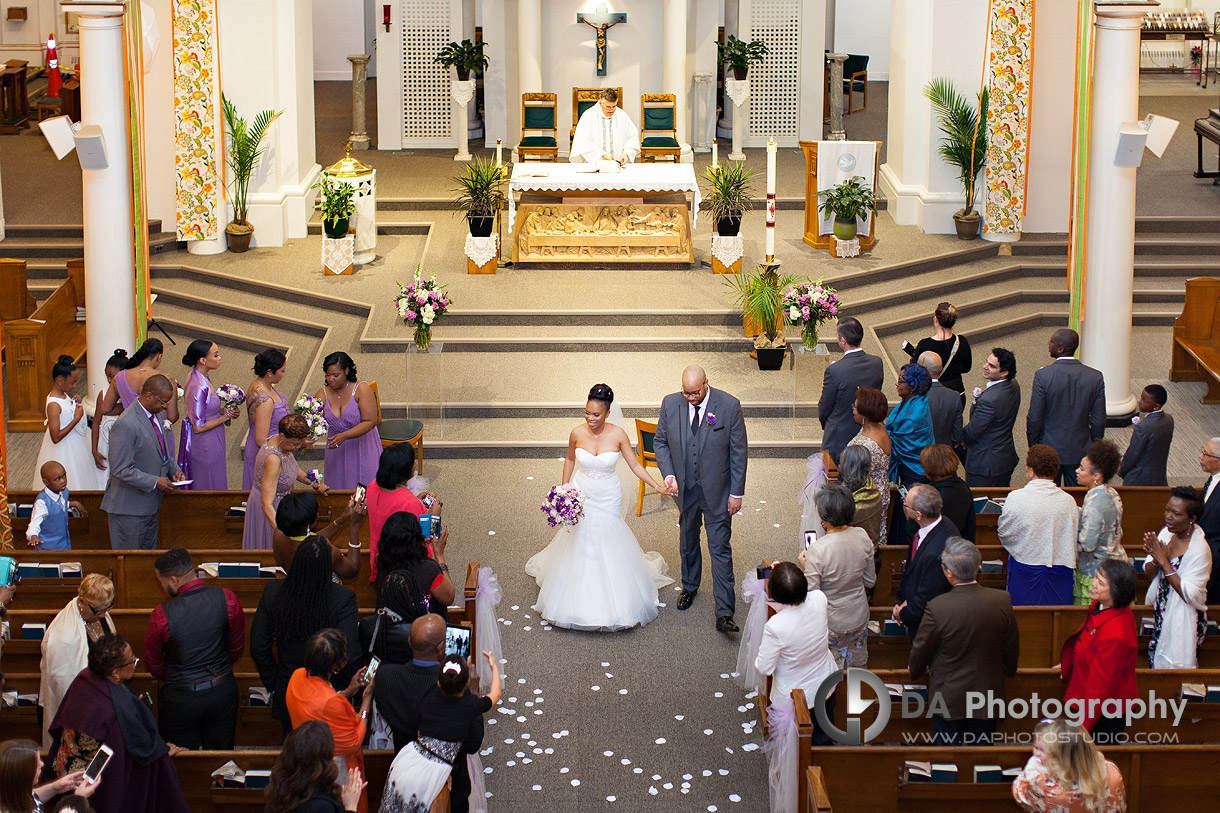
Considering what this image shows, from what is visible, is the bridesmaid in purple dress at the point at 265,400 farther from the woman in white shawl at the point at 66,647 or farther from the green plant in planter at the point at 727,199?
the green plant in planter at the point at 727,199

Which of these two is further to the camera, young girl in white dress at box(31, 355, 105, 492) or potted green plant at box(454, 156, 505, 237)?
potted green plant at box(454, 156, 505, 237)

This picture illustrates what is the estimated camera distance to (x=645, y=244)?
13852 mm

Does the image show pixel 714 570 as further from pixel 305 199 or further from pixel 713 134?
pixel 713 134

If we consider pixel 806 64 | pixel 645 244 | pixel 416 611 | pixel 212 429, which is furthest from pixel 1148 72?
pixel 416 611

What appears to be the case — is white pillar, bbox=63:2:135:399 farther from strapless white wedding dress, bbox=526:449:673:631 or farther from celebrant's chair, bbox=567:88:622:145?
celebrant's chair, bbox=567:88:622:145

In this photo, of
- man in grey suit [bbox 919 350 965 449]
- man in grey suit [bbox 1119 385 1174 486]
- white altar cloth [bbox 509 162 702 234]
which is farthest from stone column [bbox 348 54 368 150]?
man in grey suit [bbox 1119 385 1174 486]

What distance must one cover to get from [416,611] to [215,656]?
2.74ft

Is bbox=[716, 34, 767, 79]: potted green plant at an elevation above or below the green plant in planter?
above

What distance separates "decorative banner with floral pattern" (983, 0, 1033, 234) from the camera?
45.1 feet

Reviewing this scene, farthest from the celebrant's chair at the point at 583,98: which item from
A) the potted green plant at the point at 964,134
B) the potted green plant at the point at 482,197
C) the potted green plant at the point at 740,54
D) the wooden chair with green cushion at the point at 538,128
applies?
the potted green plant at the point at 964,134

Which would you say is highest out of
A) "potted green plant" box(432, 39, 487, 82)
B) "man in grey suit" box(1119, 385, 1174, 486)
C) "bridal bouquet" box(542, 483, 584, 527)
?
"potted green plant" box(432, 39, 487, 82)

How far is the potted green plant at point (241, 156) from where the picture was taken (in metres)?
13.8

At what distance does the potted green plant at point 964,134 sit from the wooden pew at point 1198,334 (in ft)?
10.3

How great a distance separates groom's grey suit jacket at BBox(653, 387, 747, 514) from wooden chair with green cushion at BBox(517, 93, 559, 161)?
28.1 ft
